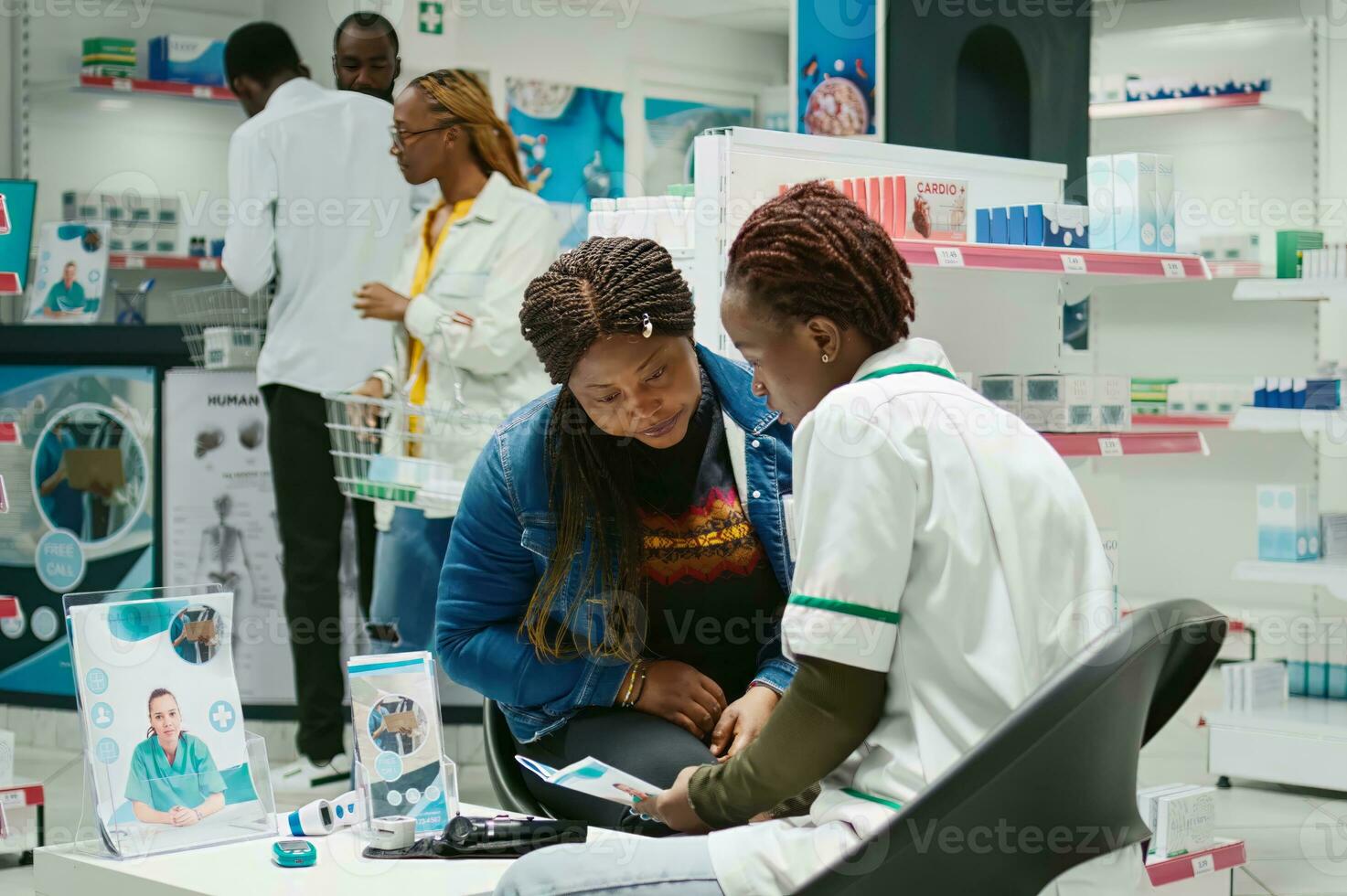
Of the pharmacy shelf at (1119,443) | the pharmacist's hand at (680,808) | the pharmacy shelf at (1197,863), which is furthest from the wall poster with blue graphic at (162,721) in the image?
the pharmacy shelf at (1197,863)

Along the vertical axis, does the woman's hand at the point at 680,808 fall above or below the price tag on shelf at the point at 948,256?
below

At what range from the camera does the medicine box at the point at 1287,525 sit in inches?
193

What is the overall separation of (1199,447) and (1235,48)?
4141mm

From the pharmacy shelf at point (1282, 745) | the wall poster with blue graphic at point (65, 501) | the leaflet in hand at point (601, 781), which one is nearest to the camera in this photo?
the leaflet in hand at point (601, 781)

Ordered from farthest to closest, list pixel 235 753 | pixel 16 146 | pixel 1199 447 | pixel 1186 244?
pixel 1186 244
pixel 16 146
pixel 1199 447
pixel 235 753

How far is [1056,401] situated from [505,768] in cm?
172

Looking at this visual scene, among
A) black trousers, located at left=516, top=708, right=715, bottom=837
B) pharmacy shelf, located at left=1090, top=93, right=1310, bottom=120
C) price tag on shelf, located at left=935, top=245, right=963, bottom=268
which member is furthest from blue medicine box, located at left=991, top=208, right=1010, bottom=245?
pharmacy shelf, located at left=1090, top=93, right=1310, bottom=120

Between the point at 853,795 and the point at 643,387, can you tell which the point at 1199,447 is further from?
the point at 853,795

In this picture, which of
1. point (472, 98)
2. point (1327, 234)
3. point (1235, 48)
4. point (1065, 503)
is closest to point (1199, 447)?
point (472, 98)

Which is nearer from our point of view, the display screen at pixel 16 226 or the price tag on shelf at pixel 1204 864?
the price tag on shelf at pixel 1204 864

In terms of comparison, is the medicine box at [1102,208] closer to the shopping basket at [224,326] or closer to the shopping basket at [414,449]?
the shopping basket at [414,449]

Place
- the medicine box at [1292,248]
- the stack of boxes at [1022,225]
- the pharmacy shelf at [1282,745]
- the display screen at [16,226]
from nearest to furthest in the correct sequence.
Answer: the stack of boxes at [1022,225] → the display screen at [16,226] → the pharmacy shelf at [1282,745] → the medicine box at [1292,248]

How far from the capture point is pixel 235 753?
202 centimetres

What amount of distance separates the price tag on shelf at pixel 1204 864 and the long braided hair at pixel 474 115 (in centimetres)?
249
